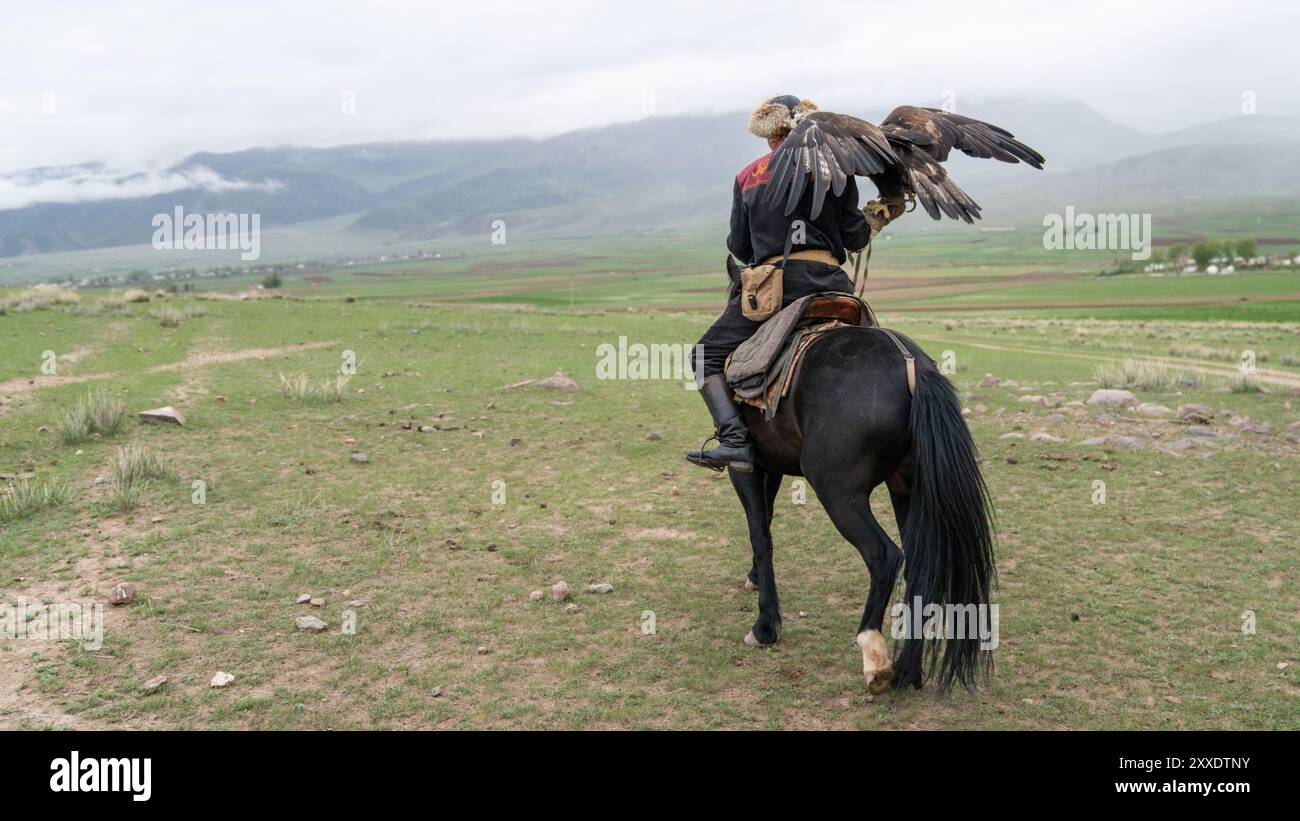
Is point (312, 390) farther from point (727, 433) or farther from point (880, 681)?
point (880, 681)

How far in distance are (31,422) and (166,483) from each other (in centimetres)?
401

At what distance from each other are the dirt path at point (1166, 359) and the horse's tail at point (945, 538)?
14.7 meters

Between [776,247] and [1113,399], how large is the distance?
32.4 ft

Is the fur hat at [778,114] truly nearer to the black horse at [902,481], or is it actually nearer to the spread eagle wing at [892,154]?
the spread eagle wing at [892,154]

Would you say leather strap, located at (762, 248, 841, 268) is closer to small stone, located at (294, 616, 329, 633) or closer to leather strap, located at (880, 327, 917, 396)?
leather strap, located at (880, 327, 917, 396)

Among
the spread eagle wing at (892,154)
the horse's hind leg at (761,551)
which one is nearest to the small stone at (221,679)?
the horse's hind leg at (761,551)

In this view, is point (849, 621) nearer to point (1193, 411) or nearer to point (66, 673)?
point (66, 673)

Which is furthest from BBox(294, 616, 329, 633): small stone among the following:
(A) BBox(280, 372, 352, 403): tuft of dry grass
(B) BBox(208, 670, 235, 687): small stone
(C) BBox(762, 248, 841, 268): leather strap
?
(A) BBox(280, 372, 352, 403): tuft of dry grass

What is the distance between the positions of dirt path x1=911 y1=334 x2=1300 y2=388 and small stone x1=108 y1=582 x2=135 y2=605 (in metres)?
18.5

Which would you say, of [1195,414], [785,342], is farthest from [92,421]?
[1195,414]

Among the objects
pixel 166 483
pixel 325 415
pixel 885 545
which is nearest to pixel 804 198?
pixel 885 545

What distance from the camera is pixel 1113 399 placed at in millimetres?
13555

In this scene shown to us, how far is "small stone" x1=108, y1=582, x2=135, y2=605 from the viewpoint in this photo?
6.19 metres

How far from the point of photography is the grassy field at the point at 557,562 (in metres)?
5.04
